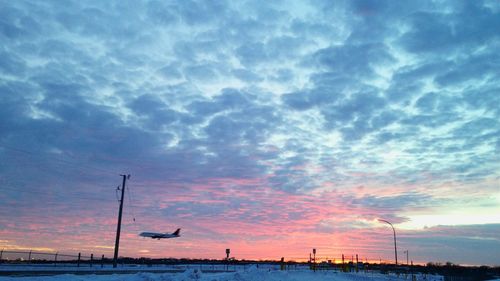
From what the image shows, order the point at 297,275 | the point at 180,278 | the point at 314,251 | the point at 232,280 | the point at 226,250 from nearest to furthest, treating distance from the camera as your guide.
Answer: the point at 180,278
the point at 232,280
the point at 297,275
the point at 226,250
the point at 314,251

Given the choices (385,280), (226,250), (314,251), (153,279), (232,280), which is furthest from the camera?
(385,280)

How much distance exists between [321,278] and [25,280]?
3590 cm

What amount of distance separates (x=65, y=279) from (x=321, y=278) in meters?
33.7

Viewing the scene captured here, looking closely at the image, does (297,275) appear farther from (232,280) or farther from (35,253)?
(35,253)

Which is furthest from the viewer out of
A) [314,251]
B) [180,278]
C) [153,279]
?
[314,251]

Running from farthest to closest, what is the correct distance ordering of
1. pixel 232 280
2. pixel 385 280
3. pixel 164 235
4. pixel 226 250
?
pixel 164 235
pixel 385 280
pixel 226 250
pixel 232 280

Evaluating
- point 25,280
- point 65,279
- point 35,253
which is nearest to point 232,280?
point 65,279

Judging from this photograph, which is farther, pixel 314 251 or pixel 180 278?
pixel 314 251

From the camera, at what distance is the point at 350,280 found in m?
55.7

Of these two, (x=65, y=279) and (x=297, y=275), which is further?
(x=297, y=275)

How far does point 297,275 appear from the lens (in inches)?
1923

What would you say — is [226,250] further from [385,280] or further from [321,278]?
[385,280]

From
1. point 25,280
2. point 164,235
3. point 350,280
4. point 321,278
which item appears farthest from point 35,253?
point 164,235

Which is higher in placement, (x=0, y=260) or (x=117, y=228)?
(x=117, y=228)
